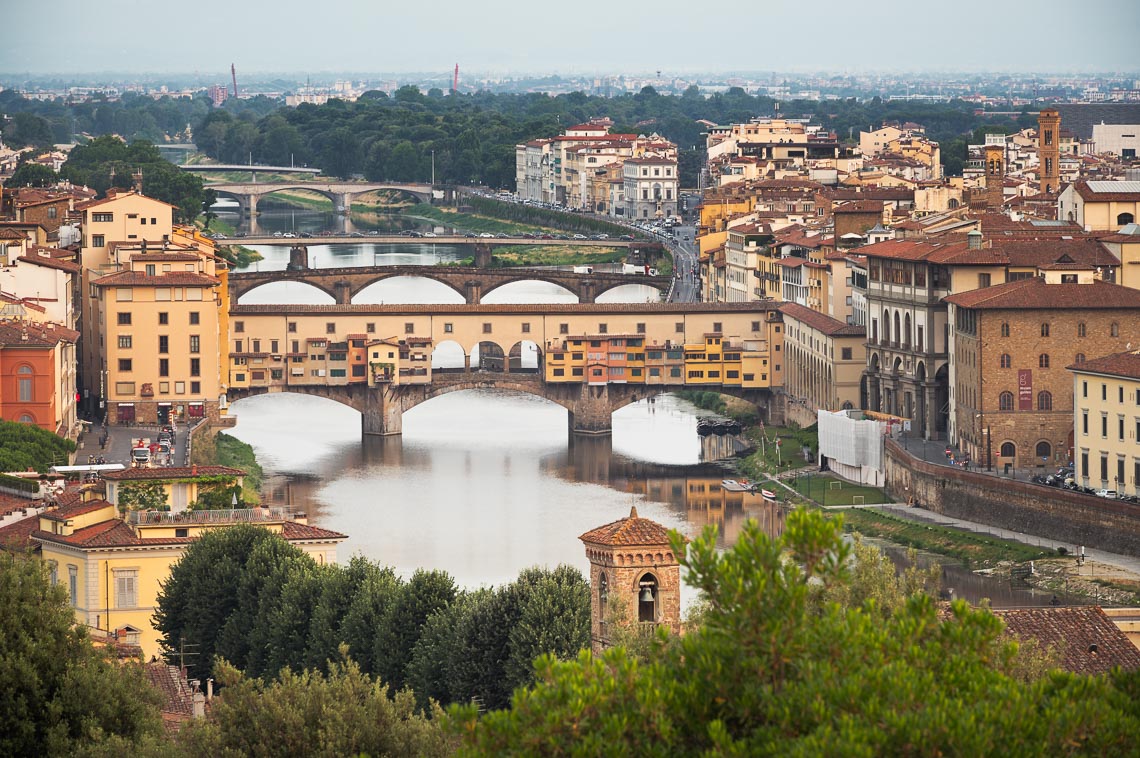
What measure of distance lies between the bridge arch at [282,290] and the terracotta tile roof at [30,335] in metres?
21.7

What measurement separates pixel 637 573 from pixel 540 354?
32346 mm

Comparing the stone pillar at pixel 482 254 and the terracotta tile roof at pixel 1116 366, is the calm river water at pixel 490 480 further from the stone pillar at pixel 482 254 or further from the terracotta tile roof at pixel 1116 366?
the stone pillar at pixel 482 254

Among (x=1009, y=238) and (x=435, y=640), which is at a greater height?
(x=1009, y=238)

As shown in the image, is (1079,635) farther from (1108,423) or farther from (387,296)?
(387,296)

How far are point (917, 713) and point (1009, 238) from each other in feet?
104

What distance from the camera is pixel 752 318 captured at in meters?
50.5

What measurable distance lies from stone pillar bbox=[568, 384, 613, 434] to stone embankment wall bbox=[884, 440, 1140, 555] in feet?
33.3

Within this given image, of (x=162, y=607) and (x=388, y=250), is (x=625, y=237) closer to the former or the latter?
(x=388, y=250)

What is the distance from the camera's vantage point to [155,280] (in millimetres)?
44219

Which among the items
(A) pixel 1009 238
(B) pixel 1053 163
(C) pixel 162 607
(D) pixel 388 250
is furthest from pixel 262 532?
(D) pixel 388 250

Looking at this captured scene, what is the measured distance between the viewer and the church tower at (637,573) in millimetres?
18734

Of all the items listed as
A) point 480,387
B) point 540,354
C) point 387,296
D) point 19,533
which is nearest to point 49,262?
point 480,387

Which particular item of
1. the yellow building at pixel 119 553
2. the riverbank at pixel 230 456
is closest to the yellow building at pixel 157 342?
the riverbank at pixel 230 456

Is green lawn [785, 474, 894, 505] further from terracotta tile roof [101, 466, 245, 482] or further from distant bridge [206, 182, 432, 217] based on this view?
distant bridge [206, 182, 432, 217]
